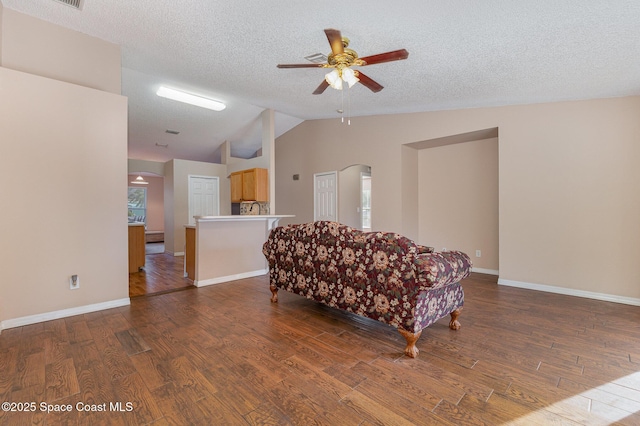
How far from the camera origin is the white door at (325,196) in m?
6.57

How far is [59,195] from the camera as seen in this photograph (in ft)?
9.79

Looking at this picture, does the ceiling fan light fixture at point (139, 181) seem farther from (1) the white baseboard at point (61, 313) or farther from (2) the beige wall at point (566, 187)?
(2) the beige wall at point (566, 187)

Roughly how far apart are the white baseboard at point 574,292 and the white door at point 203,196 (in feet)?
21.8

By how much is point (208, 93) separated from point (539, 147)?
17.0ft

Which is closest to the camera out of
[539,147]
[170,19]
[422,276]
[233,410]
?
[233,410]

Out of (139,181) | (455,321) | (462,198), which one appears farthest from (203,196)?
(455,321)

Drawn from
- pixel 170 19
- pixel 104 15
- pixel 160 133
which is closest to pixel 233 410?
pixel 170 19

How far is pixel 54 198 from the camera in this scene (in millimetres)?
2957

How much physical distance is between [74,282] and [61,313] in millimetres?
320

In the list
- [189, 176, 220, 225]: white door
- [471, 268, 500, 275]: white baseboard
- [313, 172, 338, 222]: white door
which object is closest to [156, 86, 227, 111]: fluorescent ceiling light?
[189, 176, 220, 225]: white door

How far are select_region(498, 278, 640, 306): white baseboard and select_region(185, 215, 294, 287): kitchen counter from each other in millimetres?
3866

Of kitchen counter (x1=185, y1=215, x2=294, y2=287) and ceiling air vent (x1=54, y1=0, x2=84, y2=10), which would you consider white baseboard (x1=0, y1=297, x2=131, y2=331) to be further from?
ceiling air vent (x1=54, y1=0, x2=84, y2=10)

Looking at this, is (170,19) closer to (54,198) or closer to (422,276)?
(54,198)

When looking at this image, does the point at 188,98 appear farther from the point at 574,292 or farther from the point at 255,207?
the point at 574,292
